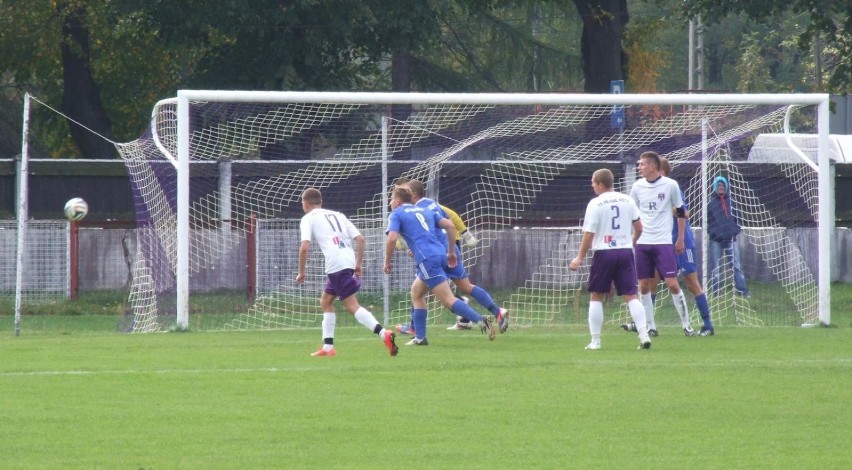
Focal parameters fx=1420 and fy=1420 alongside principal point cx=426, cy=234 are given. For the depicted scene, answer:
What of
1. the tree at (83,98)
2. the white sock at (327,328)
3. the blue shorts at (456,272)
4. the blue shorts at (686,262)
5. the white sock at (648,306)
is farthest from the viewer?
the tree at (83,98)

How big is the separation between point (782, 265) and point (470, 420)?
13861mm

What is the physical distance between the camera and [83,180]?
1022 inches

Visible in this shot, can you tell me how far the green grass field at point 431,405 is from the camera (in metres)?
7.87

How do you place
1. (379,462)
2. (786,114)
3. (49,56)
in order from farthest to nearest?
(49,56) → (786,114) → (379,462)

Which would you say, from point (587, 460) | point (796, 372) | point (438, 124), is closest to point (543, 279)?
point (438, 124)

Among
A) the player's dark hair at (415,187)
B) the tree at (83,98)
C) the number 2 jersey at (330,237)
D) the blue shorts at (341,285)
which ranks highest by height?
the tree at (83,98)

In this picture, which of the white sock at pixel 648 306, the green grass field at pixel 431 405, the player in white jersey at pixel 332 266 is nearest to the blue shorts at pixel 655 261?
the white sock at pixel 648 306

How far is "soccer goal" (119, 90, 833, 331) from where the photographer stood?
57.3ft

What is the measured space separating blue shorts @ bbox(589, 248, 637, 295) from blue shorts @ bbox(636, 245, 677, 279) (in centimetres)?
147

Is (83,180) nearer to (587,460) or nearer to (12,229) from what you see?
(12,229)

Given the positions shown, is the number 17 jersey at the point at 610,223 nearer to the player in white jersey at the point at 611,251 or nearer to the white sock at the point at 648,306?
the player in white jersey at the point at 611,251

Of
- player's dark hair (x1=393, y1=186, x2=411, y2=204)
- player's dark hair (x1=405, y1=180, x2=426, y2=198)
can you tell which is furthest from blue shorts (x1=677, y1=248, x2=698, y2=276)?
player's dark hair (x1=393, y1=186, x2=411, y2=204)

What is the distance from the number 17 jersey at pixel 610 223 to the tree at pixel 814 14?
14.5 m

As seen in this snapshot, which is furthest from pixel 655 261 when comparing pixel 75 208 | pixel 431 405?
pixel 75 208
